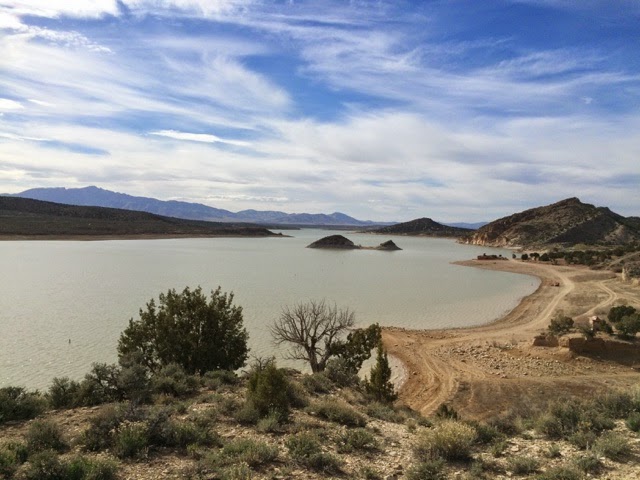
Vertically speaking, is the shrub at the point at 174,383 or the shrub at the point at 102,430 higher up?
the shrub at the point at 102,430

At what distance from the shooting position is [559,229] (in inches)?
4139

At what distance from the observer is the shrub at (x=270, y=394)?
856 centimetres

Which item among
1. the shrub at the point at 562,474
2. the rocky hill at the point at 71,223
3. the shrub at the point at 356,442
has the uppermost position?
the rocky hill at the point at 71,223

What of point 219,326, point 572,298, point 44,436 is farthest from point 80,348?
point 572,298

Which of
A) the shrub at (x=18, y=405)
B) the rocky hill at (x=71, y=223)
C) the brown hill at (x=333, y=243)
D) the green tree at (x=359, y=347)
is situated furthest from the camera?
the brown hill at (x=333, y=243)

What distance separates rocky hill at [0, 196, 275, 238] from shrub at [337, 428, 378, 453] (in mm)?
91839

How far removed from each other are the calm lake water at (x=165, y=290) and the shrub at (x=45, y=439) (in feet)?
29.2

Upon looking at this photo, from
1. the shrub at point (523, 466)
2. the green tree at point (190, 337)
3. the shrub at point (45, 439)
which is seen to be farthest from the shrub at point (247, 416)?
the green tree at point (190, 337)

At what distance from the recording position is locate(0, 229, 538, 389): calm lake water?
18297 mm

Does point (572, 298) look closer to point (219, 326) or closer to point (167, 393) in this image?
point (219, 326)

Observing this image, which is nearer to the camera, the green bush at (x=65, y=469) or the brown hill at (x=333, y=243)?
the green bush at (x=65, y=469)

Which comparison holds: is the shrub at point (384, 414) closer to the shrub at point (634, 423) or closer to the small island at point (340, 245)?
the shrub at point (634, 423)

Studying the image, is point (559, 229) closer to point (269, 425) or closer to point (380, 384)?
point (380, 384)

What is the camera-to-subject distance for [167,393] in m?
9.73
